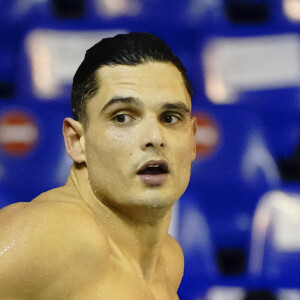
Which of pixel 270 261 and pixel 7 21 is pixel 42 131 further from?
pixel 270 261

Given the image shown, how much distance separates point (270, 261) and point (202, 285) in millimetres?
269

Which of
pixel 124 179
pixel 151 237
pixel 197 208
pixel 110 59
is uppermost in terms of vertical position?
pixel 110 59

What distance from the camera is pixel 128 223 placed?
4.09 feet

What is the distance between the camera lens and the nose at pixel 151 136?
1163mm

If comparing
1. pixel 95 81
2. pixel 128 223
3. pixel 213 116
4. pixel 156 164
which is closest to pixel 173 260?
pixel 128 223

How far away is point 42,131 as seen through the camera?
79.8 inches

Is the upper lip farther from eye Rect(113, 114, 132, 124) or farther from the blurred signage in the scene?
the blurred signage

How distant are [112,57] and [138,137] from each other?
197 millimetres

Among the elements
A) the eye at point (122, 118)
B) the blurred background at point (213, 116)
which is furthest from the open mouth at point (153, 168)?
the blurred background at point (213, 116)

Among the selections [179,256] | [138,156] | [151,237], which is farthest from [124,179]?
[179,256]

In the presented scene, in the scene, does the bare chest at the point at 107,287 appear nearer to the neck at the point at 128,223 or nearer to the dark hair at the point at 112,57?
the neck at the point at 128,223

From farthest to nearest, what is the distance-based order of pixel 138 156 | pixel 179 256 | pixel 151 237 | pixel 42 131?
pixel 42 131
pixel 179 256
pixel 151 237
pixel 138 156

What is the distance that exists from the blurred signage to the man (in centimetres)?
75

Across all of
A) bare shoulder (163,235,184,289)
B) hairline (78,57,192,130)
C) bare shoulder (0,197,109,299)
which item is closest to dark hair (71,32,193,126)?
hairline (78,57,192,130)
